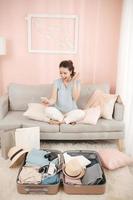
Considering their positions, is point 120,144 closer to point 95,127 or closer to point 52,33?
point 95,127

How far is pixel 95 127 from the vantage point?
2.89 metres

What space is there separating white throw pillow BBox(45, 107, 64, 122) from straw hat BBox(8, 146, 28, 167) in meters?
0.59

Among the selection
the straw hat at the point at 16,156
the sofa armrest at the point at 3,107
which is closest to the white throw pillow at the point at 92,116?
the straw hat at the point at 16,156

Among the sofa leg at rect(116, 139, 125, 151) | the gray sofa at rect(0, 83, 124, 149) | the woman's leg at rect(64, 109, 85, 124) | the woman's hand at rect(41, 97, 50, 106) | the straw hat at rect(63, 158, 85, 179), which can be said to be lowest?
the sofa leg at rect(116, 139, 125, 151)

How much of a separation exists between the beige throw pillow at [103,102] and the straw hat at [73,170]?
3.39 feet

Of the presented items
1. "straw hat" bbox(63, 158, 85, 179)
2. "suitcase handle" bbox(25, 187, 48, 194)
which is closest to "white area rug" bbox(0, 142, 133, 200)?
"suitcase handle" bbox(25, 187, 48, 194)

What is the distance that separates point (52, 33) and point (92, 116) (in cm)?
151

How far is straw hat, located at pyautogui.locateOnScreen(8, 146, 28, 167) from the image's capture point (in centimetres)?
241

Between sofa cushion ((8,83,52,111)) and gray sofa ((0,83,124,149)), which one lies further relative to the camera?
sofa cushion ((8,83,52,111))

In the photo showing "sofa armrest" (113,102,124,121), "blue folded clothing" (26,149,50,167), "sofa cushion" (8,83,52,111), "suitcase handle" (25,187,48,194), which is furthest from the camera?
"sofa cushion" (8,83,52,111)

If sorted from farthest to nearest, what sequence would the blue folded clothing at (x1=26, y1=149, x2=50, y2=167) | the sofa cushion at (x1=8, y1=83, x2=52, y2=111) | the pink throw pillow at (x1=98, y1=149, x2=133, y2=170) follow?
the sofa cushion at (x1=8, y1=83, x2=52, y2=111) → the pink throw pillow at (x1=98, y1=149, x2=133, y2=170) → the blue folded clothing at (x1=26, y1=149, x2=50, y2=167)

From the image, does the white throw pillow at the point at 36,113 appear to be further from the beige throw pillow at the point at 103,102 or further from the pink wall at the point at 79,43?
the pink wall at the point at 79,43

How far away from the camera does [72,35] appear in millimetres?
3551

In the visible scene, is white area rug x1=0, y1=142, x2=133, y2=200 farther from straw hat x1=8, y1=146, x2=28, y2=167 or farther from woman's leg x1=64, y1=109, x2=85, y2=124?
woman's leg x1=64, y1=109, x2=85, y2=124
